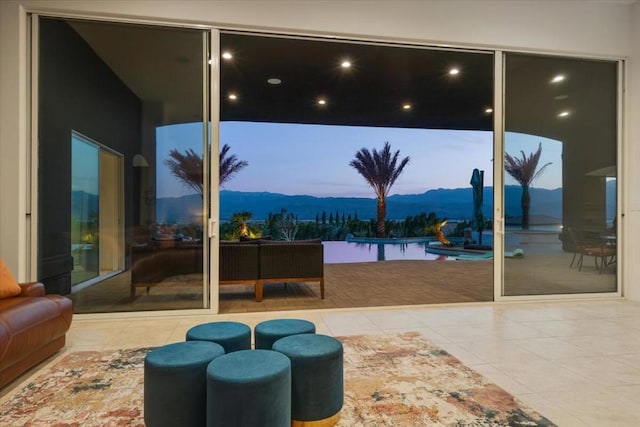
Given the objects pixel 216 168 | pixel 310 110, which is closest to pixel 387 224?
pixel 310 110

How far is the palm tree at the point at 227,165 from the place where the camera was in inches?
443

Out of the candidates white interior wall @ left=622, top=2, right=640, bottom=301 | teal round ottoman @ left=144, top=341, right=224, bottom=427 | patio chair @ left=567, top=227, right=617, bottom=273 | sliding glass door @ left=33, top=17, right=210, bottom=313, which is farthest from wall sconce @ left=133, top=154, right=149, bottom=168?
white interior wall @ left=622, top=2, right=640, bottom=301

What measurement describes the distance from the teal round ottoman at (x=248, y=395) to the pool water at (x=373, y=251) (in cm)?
870

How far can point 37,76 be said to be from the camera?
382 centimetres

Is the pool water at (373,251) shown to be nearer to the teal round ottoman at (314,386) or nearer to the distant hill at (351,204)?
the distant hill at (351,204)

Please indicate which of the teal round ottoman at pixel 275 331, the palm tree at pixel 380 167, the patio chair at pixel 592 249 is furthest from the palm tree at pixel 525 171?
the palm tree at pixel 380 167

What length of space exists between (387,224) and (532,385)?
11247 mm

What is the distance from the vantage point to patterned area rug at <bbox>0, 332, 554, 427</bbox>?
6.49 feet

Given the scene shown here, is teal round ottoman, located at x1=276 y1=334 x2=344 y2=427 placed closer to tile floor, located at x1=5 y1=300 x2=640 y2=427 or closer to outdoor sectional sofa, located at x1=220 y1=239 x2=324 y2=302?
tile floor, located at x1=5 y1=300 x2=640 y2=427

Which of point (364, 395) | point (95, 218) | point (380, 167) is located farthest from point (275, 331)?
point (380, 167)

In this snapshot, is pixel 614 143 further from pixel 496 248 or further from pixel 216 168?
pixel 216 168

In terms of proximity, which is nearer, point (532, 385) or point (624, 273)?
point (532, 385)

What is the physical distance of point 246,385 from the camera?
1571 mm

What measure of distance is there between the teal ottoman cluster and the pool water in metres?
8.44
